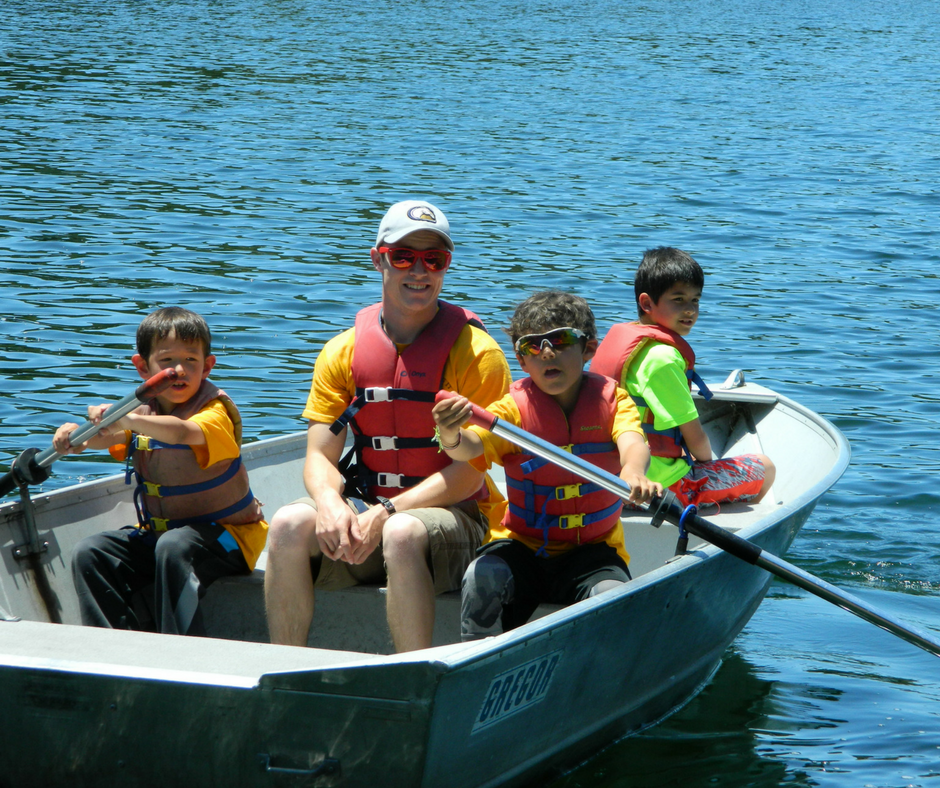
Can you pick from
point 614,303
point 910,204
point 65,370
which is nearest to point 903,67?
point 910,204

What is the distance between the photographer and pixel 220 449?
3.60m

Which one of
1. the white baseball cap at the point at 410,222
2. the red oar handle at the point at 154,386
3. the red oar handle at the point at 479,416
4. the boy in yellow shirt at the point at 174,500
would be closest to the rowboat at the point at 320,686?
the boy in yellow shirt at the point at 174,500

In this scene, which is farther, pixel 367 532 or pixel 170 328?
pixel 170 328

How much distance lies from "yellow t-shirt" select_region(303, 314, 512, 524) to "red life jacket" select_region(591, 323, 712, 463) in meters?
0.76

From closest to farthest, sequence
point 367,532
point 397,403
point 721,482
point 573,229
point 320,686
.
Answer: point 320,686 → point 367,532 → point 397,403 → point 721,482 → point 573,229

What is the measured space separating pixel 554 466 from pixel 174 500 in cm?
112

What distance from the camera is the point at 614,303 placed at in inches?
354

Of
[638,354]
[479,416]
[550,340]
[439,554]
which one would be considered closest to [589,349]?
[550,340]

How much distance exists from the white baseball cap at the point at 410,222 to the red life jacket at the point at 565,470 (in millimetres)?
523

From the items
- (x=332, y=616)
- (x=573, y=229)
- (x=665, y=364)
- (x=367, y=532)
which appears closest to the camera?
(x=367, y=532)

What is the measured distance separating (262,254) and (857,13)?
26591 mm

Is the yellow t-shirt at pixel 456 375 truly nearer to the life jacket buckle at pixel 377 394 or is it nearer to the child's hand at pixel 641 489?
the life jacket buckle at pixel 377 394

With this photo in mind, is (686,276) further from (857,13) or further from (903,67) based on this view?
(857,13)

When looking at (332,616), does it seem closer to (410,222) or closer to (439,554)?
(439,554)
